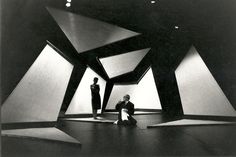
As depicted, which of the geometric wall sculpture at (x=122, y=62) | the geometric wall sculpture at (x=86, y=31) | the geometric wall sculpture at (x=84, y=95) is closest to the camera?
the geometric wall sculpture at (x=86, y=31)

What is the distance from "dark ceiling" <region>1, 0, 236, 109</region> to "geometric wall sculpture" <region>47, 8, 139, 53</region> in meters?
0.12

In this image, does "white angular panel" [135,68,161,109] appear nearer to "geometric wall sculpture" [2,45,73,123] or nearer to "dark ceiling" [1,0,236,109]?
"dark ceiling" [1,0,236,109]

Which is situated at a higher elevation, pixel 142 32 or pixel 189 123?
pixel 142 32

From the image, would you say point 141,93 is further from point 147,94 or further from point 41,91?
point 41,91

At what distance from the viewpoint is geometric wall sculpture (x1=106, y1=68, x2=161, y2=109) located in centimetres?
710

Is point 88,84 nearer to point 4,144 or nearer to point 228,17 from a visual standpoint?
point 4,144

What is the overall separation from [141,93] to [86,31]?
80.3 inches

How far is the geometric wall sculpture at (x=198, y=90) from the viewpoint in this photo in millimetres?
7320

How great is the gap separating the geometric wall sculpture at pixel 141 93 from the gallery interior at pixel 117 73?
3 centimetres

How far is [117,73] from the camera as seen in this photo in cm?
745

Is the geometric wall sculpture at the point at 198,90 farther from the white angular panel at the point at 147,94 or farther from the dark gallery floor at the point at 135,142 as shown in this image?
the white angular panel at the point at 147,94

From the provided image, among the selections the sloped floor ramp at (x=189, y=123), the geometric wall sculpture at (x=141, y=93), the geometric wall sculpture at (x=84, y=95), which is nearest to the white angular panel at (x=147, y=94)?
the geometric wall sculpture at (x=141, y=93)

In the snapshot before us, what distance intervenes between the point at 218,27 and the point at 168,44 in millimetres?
1243

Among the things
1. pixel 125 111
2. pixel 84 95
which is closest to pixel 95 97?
pixel 84 95
